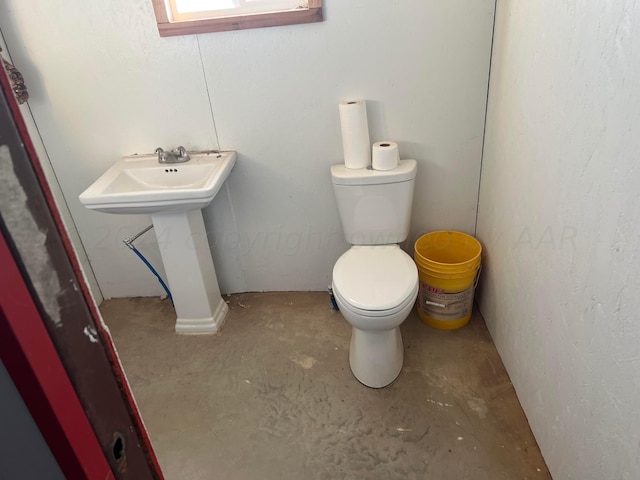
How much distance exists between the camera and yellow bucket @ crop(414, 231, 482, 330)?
6.25 feet

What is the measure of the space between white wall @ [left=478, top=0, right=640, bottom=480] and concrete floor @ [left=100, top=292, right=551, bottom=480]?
0.17 m

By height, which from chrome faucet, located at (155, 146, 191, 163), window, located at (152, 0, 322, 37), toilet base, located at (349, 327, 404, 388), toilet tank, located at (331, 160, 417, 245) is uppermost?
window, located at (152, 0, 322, 37)

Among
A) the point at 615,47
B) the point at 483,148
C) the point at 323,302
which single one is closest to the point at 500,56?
the point at 483,148

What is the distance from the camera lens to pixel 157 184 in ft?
6.43

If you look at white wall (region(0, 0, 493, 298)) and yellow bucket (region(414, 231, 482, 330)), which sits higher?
white wall (region(0, 0, 493, 298))

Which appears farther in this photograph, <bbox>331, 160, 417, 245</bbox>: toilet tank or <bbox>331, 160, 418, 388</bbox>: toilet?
<bbox>331, 160, 417, 245</bbox>: toilet tank

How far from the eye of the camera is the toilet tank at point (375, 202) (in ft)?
6.08

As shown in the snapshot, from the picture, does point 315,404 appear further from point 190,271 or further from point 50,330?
point 50,330

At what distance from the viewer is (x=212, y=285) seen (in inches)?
85.7

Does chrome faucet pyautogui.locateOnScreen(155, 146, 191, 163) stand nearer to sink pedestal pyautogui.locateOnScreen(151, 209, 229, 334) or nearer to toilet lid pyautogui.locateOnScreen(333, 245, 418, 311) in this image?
sink pedestal pyautogui.locateOnScreen(151, 209, 229, 334)

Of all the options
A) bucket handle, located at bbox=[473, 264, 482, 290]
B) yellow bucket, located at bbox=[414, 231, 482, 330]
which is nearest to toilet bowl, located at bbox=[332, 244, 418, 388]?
yellow bucket, located at bbox=[414, 231, 482, 330]

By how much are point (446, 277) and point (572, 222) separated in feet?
2.46

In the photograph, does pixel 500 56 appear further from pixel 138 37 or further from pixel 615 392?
pixel 138 37

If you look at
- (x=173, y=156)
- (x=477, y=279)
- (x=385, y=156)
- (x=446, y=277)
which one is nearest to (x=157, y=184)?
(x=173, y=156)
